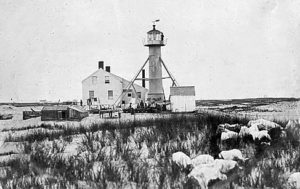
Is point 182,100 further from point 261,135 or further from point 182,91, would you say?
point 261,135

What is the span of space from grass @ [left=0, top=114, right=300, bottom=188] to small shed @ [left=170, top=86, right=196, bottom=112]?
775 inches

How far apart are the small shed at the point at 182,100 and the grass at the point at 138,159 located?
19.7 m

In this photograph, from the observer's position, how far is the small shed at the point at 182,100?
107 ft

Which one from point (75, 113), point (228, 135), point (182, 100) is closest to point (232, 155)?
point (228, 135)

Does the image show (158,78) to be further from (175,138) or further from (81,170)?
(81,170)

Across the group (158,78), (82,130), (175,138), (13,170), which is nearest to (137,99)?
(158,78)

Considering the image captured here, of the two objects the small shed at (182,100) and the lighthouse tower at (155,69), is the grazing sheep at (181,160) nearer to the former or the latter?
the small shed at (182,100)

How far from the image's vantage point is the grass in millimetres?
7492

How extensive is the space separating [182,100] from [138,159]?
2362cm

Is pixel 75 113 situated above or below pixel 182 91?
below

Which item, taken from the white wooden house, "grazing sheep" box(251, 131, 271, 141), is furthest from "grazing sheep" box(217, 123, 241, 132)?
the white wooden house

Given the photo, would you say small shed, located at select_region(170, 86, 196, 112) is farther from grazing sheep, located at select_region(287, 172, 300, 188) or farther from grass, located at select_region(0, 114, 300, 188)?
grazing sheep, located at select_region(287, 172, 300, 188)

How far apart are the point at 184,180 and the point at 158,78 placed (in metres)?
29.9

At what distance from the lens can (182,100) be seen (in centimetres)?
3278
